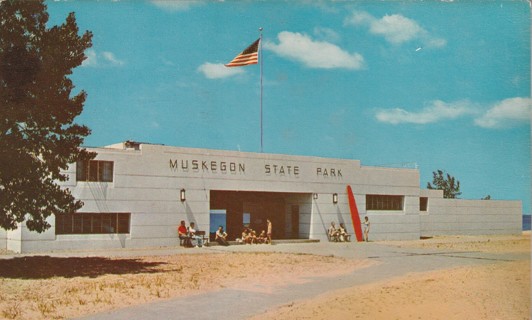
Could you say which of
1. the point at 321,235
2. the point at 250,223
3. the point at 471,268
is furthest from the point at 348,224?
the point at 471,268

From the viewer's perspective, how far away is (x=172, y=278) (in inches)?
563

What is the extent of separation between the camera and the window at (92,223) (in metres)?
22.3

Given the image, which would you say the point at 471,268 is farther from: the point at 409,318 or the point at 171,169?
the point at 171,169

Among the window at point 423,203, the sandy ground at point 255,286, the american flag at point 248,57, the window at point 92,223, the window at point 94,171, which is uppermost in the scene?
the american flag at point 248,57

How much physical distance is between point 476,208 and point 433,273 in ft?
103

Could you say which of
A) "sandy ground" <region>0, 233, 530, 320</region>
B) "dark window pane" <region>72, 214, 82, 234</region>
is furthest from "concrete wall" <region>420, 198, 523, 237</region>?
"dark window pane" <region>72, 214, 82, 234</region>

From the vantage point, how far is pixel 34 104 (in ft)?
47.7

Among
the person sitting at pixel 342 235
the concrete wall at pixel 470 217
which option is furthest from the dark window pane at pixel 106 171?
the concrete wall at pixel 470 217

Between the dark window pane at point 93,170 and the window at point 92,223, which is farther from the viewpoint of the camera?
the dark window pane at point 93,170

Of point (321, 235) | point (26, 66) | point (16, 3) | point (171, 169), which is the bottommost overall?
point (321, 235)

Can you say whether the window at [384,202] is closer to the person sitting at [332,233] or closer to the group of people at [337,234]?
the group of people at [337,234]

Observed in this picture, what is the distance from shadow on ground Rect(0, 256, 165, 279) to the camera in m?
14.8

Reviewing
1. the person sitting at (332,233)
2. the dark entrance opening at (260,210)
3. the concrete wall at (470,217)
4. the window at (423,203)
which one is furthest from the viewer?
the concrete wall at (470,217)

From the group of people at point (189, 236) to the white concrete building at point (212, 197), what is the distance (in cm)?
42
